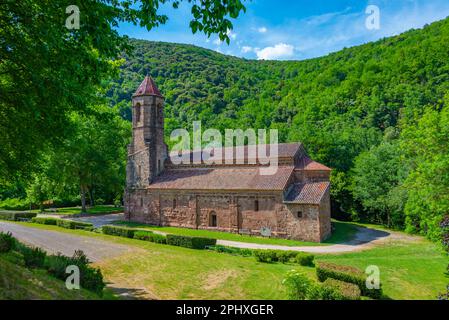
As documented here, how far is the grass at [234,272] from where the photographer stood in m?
14.9

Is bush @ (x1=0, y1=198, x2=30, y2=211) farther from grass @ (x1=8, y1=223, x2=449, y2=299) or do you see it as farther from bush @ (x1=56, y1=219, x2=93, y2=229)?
grass @ (x1=8, y1=223, x2=449, y2=299)

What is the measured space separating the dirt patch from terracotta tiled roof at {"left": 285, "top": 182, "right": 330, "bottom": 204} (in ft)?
43.9

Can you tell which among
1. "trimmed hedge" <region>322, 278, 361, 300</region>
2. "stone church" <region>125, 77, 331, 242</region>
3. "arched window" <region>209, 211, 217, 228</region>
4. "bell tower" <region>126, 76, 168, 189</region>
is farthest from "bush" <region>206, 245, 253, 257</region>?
"bell tower" <region>126, 76, 168, 189</region>

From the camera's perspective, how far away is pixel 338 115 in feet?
246

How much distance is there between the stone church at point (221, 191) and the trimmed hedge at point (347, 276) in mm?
12033

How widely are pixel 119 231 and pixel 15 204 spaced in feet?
113

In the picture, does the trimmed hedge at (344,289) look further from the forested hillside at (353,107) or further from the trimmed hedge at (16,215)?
the trimmed hedge at (16,215)

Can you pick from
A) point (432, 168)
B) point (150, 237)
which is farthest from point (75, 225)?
point (432, 168)

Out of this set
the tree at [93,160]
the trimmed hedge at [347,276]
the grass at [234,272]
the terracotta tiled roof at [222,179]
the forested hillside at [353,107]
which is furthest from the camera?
the tree at [93,160]

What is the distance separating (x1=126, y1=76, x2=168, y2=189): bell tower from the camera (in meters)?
40.5

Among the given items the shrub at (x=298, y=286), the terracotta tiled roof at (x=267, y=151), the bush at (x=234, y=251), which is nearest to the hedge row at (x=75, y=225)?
the terracotta tiled roof at (x=267, y=151)

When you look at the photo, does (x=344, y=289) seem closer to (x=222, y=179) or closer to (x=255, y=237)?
A: (x=255, y=237)

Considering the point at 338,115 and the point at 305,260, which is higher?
the point at 338,115
